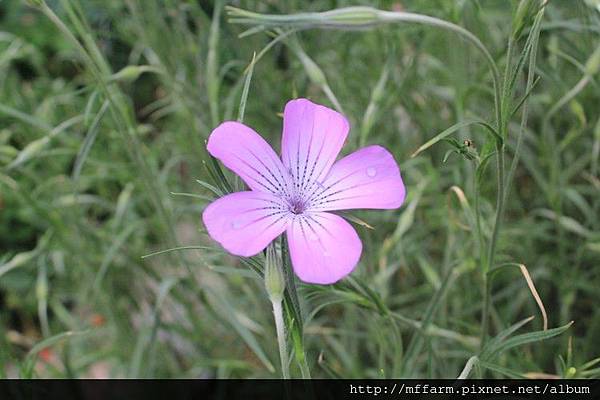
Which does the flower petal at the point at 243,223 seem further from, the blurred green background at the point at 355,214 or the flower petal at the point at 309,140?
the blurred green background at the point at 355,214

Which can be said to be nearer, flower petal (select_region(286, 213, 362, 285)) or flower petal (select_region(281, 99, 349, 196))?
flower petal (select_region(286, 213, 362, 285))

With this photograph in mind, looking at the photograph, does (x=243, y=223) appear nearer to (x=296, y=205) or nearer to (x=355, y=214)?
(x=296, y=205)

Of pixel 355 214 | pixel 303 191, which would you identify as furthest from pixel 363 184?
pixel 355 214

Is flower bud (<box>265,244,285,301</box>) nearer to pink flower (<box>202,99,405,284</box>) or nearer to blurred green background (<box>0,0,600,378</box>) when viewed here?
pink flower (<box>202,99,405,284</box>)

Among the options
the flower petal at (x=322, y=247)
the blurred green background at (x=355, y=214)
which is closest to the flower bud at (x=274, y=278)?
the flower petal at (x=322, y=247)

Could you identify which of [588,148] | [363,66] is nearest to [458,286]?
[588,148]

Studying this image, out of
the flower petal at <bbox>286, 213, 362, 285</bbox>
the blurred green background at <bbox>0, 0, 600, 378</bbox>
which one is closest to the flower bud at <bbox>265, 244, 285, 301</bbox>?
the flower petal at <bbox>286, 213, 362, 285</bbox>

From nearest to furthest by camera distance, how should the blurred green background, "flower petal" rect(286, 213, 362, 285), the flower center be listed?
"flower petal" rect(286, 213, 362, 285) < the flower center < the blurred green background
